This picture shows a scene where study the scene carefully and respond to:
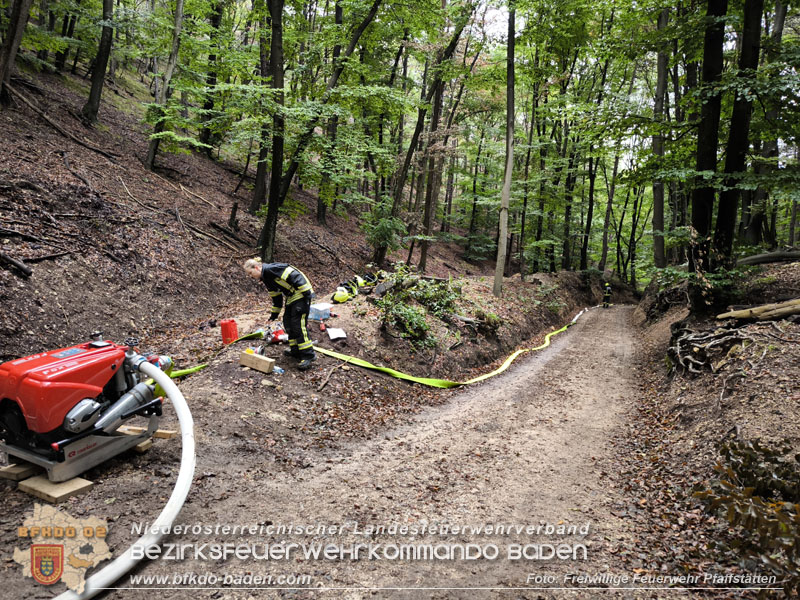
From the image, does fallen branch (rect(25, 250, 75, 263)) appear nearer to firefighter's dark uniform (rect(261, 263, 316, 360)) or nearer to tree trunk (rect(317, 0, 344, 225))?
firefighter's dark uniform (rect(261, 263, 316, 360))

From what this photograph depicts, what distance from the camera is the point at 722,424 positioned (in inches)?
205

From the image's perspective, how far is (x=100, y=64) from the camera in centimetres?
1414

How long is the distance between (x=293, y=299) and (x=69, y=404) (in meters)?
3.68

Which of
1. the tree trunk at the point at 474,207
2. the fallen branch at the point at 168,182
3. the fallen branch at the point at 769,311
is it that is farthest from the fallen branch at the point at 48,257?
the tree trunk at the point at 474,207

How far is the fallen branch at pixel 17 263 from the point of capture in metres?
7.84

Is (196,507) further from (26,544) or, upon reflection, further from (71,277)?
(71,277)

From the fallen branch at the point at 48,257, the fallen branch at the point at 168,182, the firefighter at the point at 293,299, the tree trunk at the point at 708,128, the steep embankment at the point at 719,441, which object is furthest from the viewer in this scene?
the fallen branch at the point at 168,182

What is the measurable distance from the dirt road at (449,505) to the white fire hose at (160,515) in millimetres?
164

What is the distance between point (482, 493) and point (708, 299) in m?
7.72

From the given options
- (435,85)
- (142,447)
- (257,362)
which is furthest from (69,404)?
(435,85)

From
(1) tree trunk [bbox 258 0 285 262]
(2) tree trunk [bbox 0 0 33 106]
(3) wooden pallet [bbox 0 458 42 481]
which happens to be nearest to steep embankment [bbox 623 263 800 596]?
(3) wooden pallet [bbox 0 458 42 481]

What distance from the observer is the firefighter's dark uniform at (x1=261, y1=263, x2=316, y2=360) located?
22.2 feet

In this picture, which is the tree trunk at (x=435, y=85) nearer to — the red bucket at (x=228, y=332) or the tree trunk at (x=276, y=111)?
the tree trunk at (x=276, y=111)

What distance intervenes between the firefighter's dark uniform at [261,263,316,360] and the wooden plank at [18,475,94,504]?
11.9 feet
